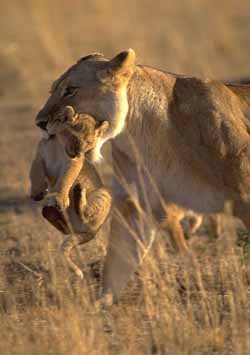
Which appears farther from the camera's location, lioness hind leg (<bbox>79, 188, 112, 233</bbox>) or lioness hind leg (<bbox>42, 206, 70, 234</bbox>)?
lioness hind leg (<bbox>79, 188, 112, 233</bbox>)

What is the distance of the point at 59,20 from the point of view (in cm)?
2127

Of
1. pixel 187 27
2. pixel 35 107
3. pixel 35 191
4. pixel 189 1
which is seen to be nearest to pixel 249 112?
pixel 35 191

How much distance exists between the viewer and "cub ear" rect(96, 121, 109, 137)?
610 cm

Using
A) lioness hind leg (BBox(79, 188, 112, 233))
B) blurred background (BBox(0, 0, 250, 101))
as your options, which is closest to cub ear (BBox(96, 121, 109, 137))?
lioness hind leg (BBox(79, 188, 112, 233))

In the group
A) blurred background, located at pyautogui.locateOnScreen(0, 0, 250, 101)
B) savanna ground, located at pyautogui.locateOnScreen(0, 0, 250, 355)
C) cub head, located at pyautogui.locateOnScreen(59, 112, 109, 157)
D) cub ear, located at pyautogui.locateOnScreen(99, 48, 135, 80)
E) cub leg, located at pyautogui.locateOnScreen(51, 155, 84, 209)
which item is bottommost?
savanna ground, located at pyautogui.locateOnScreen(0, 0, 250, 355)

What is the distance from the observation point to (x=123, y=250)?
21.5 ft

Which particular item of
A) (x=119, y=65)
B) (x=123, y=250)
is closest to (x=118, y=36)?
(x=123, y=250)

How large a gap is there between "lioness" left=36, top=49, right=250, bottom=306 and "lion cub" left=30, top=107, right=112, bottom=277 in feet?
0.22

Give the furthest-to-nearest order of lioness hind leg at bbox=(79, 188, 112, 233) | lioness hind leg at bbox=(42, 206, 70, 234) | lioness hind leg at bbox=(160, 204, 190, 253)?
lioness hind leg at bbox=(160, 204, 190, 253) → lioness hind leg at bbox=(79, 188, 112, 233) → lioness hind leg at bbox=(42, 206, 70, 234)

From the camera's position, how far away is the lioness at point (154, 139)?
6.16 metres

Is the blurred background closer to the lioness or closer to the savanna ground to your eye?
the savanna ground

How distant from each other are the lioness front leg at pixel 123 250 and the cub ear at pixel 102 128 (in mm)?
505

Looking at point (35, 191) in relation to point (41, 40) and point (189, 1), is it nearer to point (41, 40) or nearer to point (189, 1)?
point (41, 40)

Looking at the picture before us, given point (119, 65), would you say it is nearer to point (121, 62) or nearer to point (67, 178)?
point (121, 62)
